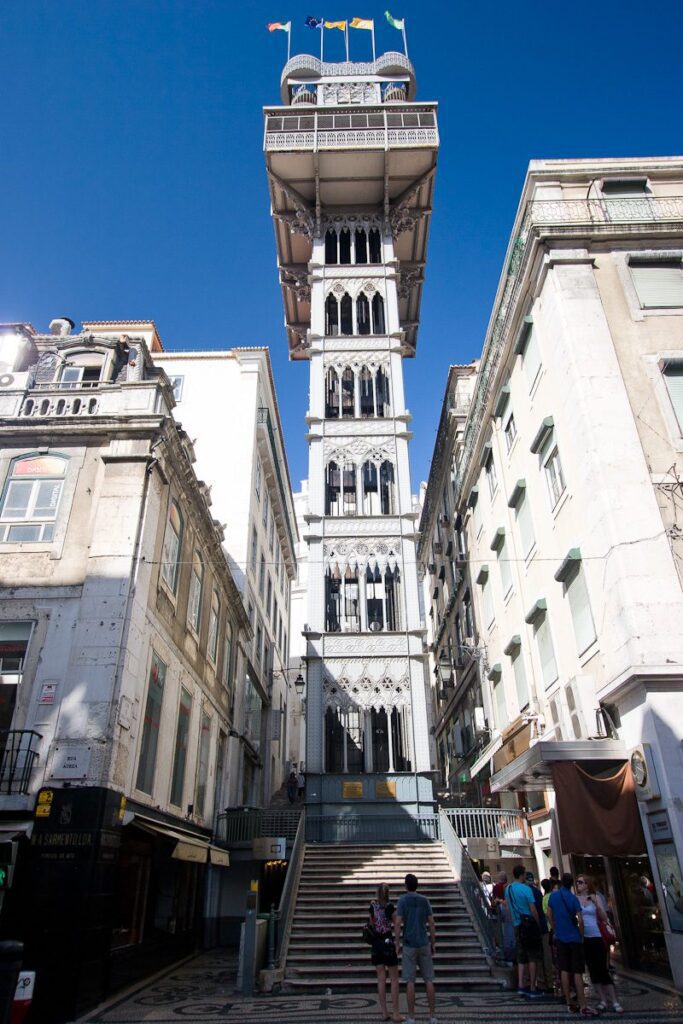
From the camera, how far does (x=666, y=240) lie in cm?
1688

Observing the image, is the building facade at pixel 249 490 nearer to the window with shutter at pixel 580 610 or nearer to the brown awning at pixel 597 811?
the window with shutter at pixel 580 610

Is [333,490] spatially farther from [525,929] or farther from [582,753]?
[525,929]

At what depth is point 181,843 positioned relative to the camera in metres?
14.0

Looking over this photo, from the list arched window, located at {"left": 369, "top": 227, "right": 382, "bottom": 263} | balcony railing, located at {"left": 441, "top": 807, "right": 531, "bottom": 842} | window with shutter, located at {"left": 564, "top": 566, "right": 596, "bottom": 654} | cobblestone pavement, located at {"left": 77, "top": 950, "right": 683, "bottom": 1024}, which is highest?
arched window, located at {"left": 369, "top": 227, "right": 382, "bottom": 263}

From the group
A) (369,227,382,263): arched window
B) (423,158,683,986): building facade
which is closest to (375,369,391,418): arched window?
(423,158,683,986): building facade

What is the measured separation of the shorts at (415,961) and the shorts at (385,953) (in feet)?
1.52

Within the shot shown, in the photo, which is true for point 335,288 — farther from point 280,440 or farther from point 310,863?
point 310,863

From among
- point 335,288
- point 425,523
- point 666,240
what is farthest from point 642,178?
point 425,523

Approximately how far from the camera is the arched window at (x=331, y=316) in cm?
3347

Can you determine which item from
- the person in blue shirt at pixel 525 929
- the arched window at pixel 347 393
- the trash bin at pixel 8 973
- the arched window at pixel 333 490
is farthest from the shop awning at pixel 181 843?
the arched window at pixel 347 393

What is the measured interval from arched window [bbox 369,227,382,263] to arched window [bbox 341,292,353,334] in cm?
350

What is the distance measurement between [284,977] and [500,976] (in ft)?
12.9

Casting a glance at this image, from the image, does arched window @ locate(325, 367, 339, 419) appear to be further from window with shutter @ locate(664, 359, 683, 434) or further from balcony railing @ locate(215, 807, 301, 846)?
window with shutter @ locate(664, 359, 683, 434)

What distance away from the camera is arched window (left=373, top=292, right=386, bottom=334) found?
3319 cm
